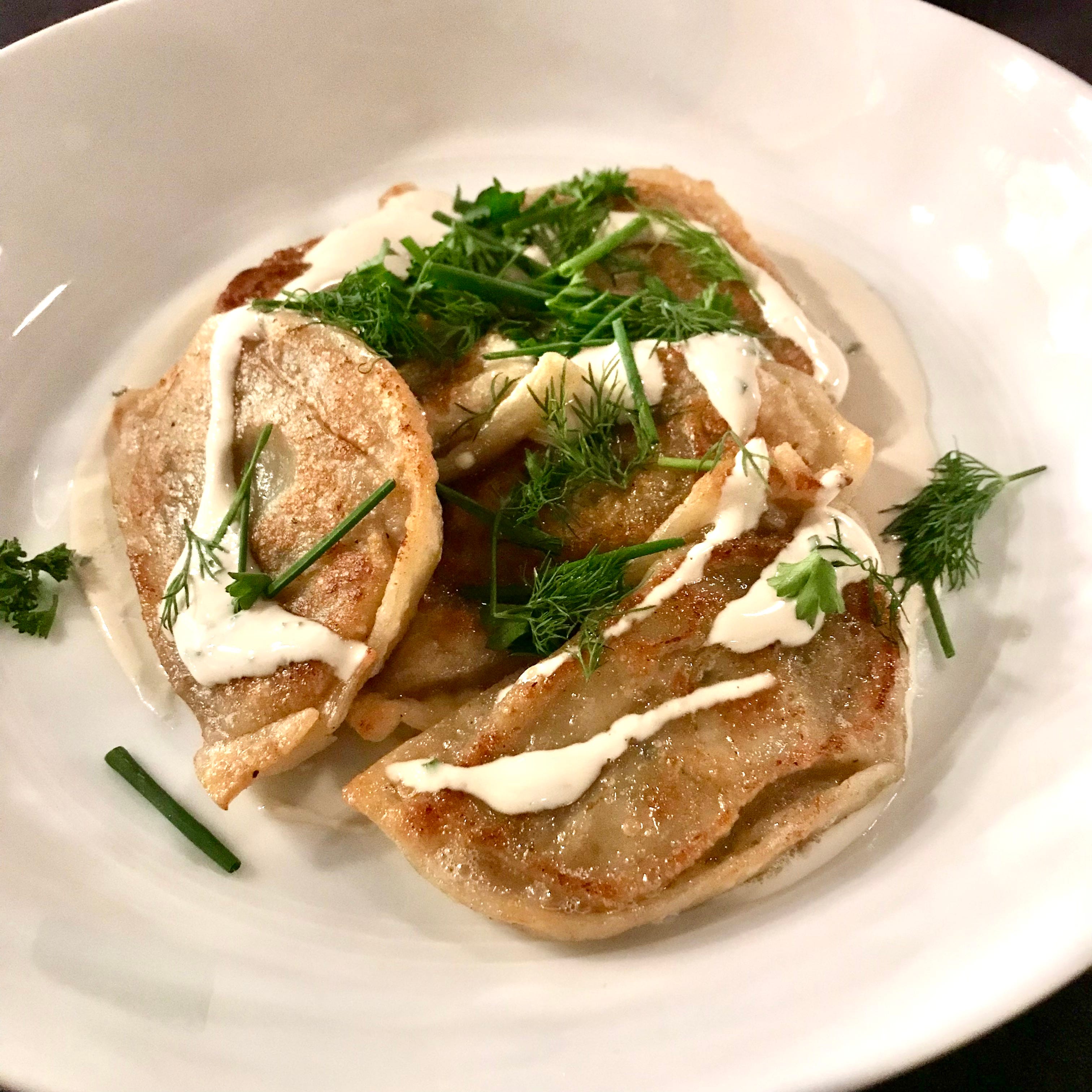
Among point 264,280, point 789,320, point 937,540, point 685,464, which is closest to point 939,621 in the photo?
point 937,540

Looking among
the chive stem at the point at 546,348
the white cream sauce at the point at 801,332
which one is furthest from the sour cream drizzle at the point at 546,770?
the white cream sauce at the point at 801,332

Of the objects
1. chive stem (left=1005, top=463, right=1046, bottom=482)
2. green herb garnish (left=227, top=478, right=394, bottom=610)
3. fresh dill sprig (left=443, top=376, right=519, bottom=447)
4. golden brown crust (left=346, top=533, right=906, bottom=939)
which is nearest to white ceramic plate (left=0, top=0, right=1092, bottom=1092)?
chive stem (left=1005, top=463, right=1046, bottom=482)

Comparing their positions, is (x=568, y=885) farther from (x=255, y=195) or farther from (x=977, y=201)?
(x=255, y=195)

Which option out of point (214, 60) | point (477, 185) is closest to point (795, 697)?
point (477, 185)

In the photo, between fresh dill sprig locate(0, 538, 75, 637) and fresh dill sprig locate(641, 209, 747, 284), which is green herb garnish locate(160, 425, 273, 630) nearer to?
fresh dill sprig locate(0, 538, 75, 637)

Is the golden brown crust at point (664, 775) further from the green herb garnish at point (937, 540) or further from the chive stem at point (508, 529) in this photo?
the chive stem at point (508, 529)

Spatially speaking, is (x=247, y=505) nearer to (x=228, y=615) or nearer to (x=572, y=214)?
(x=228, y=615)
